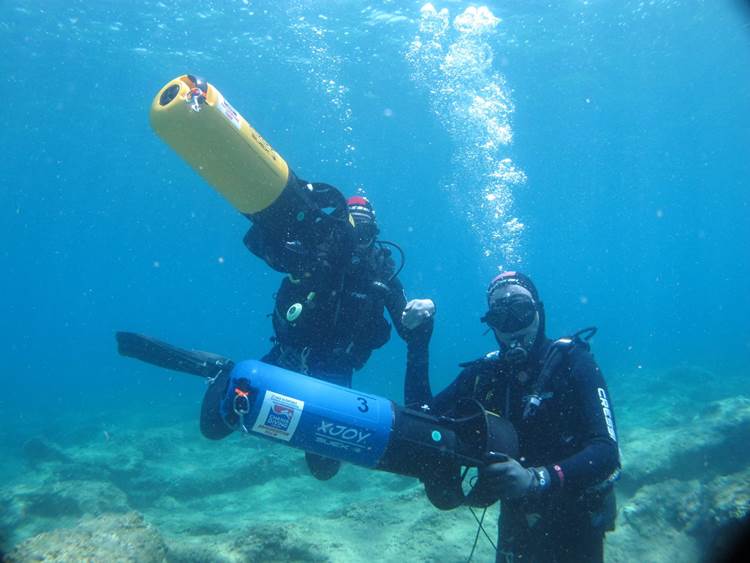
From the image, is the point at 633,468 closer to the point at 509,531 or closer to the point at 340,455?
the point at 509,531

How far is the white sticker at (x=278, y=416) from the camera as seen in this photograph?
9.55ft

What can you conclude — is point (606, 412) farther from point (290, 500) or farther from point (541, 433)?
point (290, 500)

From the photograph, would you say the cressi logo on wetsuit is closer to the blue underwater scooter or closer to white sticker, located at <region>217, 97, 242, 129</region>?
the blue underwater scooter

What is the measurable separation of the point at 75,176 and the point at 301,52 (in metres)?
29.9

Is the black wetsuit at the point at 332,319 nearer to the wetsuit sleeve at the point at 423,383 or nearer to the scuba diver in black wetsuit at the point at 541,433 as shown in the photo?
the wetsuit sleeve at the point at 423,383

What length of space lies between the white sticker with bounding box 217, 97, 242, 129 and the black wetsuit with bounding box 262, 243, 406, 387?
5.01ft

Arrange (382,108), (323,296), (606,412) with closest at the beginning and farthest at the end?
(606,412)
(323,296)
(382,108)

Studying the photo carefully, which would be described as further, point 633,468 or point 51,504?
point 51,504

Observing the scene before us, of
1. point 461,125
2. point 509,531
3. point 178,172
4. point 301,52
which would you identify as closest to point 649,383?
point 509,531

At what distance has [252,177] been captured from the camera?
4.41 metres

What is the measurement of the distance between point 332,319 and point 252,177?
152cm

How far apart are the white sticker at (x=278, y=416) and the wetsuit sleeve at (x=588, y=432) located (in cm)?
151

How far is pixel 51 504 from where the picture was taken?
938cm

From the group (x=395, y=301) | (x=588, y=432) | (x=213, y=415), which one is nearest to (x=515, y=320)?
(x=588, y=432)
